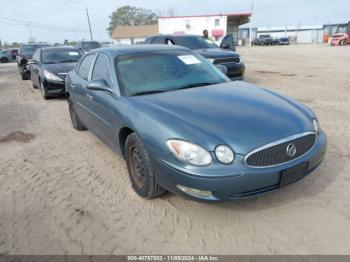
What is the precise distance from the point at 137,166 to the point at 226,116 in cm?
115

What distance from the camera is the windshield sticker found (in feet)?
13.9

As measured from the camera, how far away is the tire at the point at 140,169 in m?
3.14

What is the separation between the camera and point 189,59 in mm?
4297

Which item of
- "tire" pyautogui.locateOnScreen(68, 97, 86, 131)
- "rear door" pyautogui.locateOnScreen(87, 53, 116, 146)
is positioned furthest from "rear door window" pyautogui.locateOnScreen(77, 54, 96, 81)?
"tire" pyautogui.locateOnScreen(68, 97, 86, 131)

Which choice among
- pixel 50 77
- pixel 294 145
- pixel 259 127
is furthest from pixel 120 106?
pixel 50 77

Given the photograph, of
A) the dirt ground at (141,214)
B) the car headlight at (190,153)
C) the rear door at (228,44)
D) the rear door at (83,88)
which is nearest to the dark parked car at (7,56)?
the rear door at (228,44)

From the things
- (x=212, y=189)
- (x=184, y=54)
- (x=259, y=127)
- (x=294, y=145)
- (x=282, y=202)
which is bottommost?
(x=282, y=202)

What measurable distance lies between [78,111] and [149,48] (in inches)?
74.2

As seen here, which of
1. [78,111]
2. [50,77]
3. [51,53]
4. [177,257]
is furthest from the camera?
[51,53]

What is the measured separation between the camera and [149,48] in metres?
4.36

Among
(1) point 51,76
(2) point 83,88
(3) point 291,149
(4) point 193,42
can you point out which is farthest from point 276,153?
(4) point 193,42

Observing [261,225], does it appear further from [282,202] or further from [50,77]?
[50,77]

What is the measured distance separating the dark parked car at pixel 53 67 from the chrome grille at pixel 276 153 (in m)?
7.73

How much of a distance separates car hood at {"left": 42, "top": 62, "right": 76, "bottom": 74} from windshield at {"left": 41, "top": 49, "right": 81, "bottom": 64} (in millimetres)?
468
